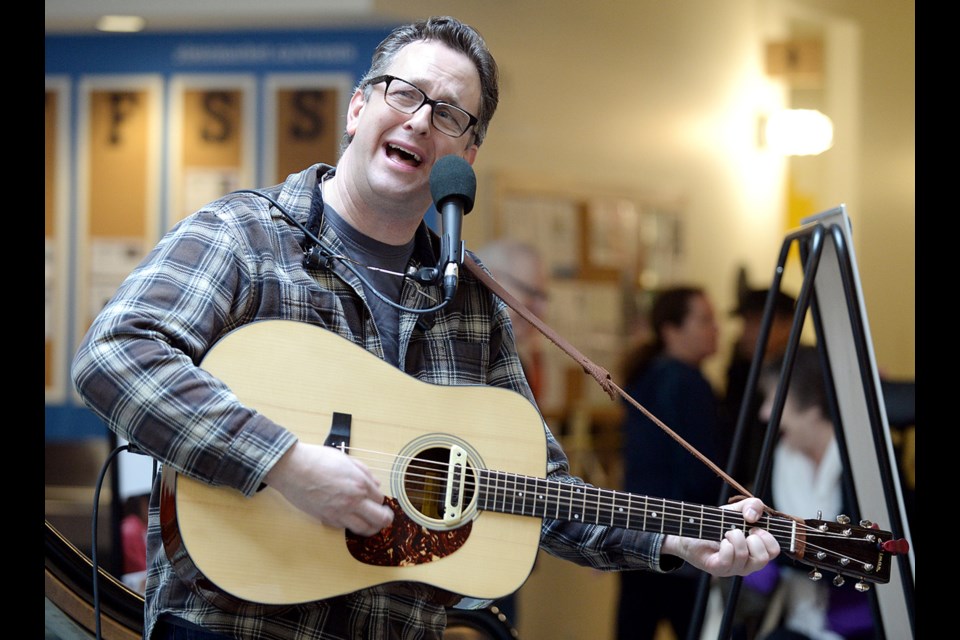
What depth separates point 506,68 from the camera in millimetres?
5176

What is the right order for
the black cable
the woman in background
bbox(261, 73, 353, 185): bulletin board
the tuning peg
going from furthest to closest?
the woman in background, bbox(261, 73, 353, 185): bulletin board, the tuning peg, the black cable

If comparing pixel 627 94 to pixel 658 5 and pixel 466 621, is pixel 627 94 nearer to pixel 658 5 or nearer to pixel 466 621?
pixel 658 5

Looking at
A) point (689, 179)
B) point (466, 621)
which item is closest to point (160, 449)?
point (466, 621)

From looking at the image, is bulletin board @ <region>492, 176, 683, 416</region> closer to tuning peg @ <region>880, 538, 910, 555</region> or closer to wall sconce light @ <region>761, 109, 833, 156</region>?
wall sconce light @ <region>761, 109, 833, 156</region>

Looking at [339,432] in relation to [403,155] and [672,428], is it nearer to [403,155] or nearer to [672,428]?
[403,155]

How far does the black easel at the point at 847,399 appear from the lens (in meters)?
2.16

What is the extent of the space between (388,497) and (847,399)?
3.72ft

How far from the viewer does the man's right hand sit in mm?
1525

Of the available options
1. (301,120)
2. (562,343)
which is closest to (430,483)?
(562,343)

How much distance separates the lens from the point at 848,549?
1957 millimetres

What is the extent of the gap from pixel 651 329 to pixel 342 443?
321cm

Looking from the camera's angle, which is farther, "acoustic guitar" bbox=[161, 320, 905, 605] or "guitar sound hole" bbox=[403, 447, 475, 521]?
"guitar sound hole" bbox=[403, 447, 475, 521]

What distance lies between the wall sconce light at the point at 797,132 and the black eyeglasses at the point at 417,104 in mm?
5331

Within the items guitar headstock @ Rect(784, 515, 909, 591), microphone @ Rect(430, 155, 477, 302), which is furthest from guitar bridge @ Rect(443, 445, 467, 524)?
guitar headstock @ Rect(784, 515, 909, 591)
